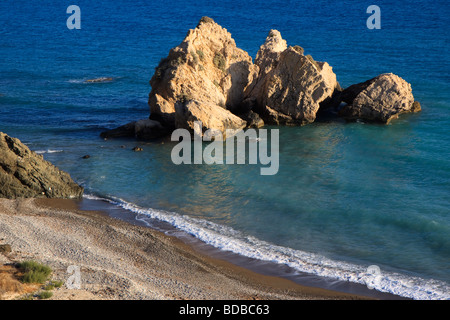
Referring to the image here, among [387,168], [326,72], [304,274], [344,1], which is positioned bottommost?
[304,274]

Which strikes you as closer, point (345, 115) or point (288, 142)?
point (288, 142)

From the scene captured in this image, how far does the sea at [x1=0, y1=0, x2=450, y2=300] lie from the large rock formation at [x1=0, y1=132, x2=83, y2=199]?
1.17m

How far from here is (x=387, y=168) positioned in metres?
A: 26.8

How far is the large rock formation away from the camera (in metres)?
22.5

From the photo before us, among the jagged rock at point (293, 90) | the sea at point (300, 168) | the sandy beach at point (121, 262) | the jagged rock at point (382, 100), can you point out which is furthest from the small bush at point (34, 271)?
the jagged rock at point (382, 100)

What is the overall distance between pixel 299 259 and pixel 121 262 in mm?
5610

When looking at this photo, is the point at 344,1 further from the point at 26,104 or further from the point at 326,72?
the point at 26,104

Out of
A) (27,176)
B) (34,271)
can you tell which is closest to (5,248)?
(34,271)

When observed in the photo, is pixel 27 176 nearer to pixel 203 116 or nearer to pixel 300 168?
pixel 203 116

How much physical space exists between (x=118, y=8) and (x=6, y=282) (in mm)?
73296

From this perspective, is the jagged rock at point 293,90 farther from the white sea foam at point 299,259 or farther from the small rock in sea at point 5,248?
the small rock in sea at point 5,248

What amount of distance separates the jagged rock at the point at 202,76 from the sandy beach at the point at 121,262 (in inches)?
445

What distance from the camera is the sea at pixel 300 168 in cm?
1905
